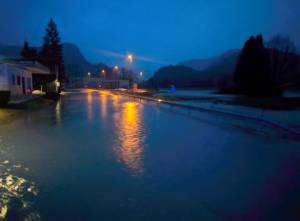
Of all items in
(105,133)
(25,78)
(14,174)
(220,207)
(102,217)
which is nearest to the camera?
(102,217)

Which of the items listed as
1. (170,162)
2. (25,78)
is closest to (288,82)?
(25,78)

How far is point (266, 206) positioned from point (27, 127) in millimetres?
11341

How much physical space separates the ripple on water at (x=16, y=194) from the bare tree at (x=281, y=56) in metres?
50.0

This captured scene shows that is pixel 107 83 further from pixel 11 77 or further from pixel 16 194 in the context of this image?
pixel 16 194

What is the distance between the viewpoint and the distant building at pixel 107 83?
375 feet


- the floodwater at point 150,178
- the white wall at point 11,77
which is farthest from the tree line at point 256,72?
the floodwater at point 150,178

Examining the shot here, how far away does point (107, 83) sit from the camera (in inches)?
5197

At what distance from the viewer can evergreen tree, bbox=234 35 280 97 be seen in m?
38.8

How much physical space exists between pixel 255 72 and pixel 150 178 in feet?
124

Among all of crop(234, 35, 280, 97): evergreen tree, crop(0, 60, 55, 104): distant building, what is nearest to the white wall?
crop(0, 60, 55, 104): distant building

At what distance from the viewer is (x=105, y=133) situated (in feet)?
38.2

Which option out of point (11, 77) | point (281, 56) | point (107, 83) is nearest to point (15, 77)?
point (11, 77)

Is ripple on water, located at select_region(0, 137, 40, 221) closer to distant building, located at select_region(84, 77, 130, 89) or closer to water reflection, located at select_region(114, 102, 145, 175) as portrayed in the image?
water reflection, located at select_region(114, 102, 145, 175)

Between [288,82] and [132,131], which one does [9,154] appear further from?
[288,82]
